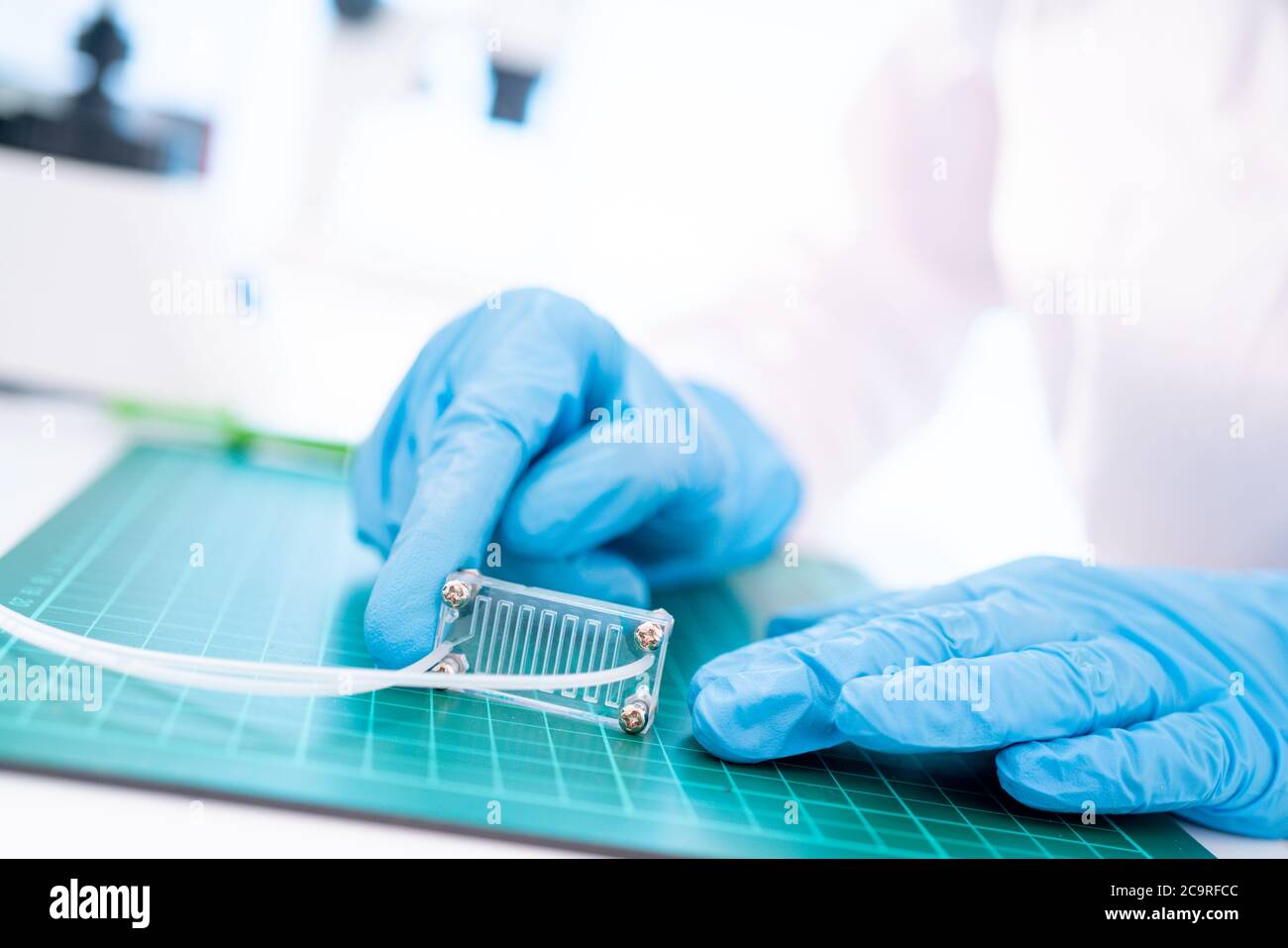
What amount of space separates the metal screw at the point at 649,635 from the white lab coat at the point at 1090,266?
1831mm

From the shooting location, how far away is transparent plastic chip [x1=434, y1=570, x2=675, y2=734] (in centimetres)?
150

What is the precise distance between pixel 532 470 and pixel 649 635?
0.44 meters

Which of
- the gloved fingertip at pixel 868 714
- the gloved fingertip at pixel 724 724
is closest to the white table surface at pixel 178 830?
the gloved fingertip at pixel 724 724

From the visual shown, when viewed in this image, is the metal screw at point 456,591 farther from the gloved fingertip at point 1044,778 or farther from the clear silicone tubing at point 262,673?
the gloved fingertip at point 1044,778

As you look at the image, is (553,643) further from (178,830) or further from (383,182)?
(383,182)

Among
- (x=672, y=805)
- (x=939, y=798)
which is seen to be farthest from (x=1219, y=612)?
(x=672, y=805)

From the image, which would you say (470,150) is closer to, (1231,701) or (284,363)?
(284,363)

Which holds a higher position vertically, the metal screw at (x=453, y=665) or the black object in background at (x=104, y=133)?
the black object in background at (x=104, y=133)

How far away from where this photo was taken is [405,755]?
132 cm

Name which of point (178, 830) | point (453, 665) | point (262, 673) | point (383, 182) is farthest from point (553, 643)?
point (383, 182)

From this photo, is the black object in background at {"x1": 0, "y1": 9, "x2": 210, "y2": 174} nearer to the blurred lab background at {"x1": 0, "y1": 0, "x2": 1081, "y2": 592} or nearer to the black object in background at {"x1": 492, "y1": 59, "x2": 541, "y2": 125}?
the blurred lab background at {"x1": 0, "y1": 0, "x2": 1081, "y2": 592}

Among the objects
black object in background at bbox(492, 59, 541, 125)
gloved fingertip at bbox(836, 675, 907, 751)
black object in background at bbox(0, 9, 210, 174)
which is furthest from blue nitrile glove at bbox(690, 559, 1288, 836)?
black object in background at bbox(0, 9, 210, 174)

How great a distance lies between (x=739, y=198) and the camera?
340 cm

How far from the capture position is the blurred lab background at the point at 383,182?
3.19 metres
